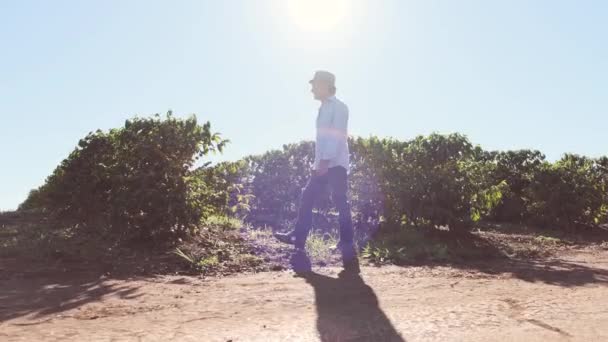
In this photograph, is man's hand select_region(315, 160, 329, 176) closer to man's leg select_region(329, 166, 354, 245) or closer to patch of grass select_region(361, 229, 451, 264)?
man's leg select_region(329, 166, 354, 245)

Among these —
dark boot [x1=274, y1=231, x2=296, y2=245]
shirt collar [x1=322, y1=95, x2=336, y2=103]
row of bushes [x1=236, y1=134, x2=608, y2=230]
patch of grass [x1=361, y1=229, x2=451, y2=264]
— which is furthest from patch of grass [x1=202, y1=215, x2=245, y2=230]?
shirt collar [x1=322, y1=95, x2=336, y2=103]

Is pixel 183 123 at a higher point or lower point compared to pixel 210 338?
higher

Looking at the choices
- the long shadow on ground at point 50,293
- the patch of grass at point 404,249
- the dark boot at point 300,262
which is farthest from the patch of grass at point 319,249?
the long shadow on ground at point 50,293

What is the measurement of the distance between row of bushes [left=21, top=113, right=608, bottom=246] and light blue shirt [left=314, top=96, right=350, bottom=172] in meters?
1.29

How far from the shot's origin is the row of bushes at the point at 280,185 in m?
5.30

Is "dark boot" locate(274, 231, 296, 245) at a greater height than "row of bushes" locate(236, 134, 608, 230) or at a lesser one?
lesser

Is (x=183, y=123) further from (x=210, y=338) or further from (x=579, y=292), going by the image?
(x=579, y=292)

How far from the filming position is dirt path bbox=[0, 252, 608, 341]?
2586 millimetres

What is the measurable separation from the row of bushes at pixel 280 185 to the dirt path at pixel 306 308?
1.31 m

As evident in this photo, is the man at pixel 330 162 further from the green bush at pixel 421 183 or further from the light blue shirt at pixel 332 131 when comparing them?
the green bush at pixel 421 183

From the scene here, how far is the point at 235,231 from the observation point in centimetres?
645

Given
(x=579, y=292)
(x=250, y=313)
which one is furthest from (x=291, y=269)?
(x=579, y=292)

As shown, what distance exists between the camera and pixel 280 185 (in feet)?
30.9

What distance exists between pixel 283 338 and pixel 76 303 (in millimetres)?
1519
